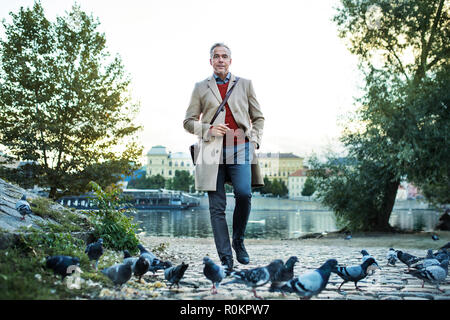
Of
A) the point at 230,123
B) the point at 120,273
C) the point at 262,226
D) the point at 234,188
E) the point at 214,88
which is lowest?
the point at 262,226

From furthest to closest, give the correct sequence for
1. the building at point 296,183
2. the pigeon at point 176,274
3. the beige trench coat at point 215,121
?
the building at point 296,183, the beige trench coat at point 215,121, the pigeon at point 176,274

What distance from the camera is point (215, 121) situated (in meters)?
4.54

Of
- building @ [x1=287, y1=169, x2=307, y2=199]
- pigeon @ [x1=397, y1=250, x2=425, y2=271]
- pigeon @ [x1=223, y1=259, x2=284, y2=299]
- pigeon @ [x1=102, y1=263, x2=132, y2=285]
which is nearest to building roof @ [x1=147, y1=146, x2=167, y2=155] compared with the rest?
building @ [x1=287, y1=169, x2=307, y2=199]

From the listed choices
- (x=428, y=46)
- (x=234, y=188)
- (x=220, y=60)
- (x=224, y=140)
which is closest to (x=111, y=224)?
(x=234, y=188)

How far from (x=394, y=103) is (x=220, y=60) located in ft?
41.5

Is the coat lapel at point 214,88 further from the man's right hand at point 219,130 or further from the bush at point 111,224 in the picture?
the bush at point 111,224

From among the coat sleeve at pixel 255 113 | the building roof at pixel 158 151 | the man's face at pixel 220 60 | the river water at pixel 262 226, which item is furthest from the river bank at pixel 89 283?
the building roof at pixel 158 151

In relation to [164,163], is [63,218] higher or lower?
lower

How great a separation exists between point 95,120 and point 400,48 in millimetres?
13138

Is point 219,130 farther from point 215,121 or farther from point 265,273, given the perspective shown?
point 265,273

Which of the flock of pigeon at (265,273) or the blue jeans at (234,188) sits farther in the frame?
the blue jeans at (234,188)

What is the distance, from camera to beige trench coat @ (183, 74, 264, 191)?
4457mm

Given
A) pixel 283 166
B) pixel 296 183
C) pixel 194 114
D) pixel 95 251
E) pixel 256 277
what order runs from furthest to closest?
pixel 283 166, pixel 296 183, pixel 194 114, pixel 95 251, pixel 256 277

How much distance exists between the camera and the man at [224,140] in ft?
14.7
